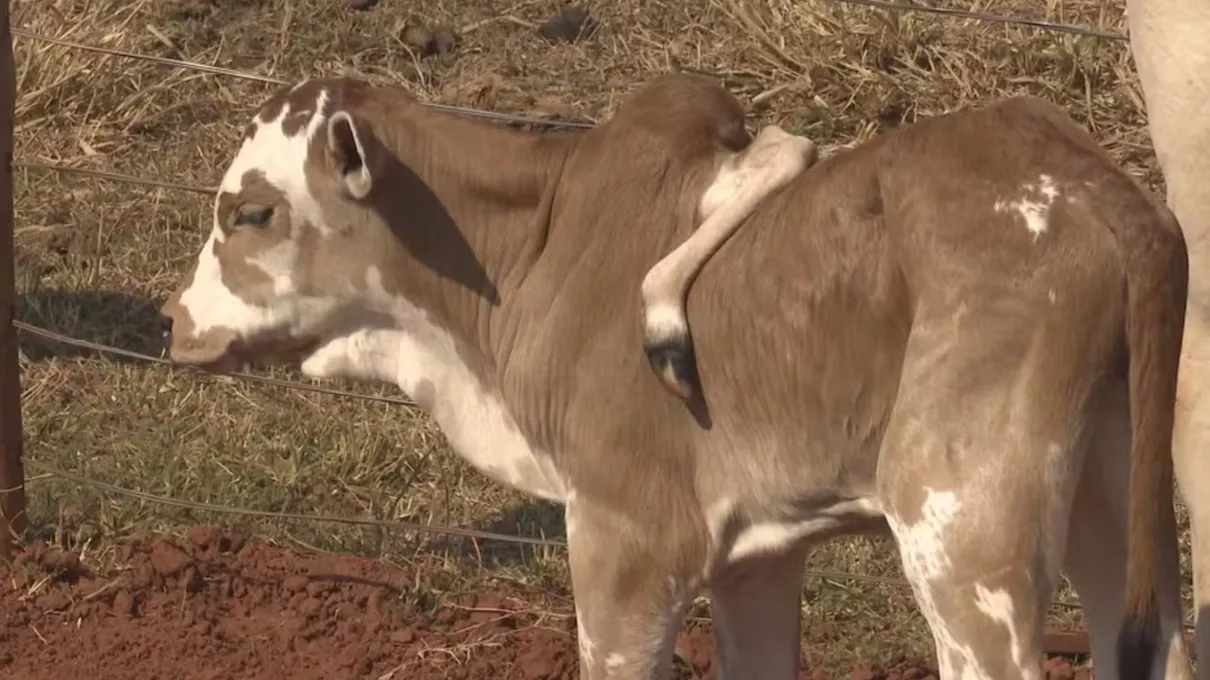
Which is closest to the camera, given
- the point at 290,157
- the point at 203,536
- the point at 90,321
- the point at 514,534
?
the point at 290,157

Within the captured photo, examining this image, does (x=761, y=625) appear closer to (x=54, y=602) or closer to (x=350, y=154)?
(x=350, y=154)

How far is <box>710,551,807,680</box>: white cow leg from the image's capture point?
13.5 feet

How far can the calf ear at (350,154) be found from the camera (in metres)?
3.88

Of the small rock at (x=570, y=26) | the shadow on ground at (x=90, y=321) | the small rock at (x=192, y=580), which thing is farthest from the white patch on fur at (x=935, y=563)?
the small rock at (x=570, y=26)

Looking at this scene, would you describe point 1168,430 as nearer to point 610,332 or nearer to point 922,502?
point 922,502

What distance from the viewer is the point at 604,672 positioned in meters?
3.79

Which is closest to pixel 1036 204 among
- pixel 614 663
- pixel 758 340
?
pixel 758 340

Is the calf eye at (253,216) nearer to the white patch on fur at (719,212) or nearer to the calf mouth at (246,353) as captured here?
the calf mouth at (246,353)

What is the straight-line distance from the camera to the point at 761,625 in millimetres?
4148

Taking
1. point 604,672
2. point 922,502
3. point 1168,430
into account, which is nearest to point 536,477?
point 604,672

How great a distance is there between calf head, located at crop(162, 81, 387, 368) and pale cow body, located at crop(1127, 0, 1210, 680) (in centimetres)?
149

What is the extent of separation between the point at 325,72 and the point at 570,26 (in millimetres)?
989

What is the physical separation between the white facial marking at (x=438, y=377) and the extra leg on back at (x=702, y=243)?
0.62 meters

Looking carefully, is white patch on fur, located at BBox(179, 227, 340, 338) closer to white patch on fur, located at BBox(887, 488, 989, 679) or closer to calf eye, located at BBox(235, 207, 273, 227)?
calf eye, located at BBox(235, 207, 273, 227)
